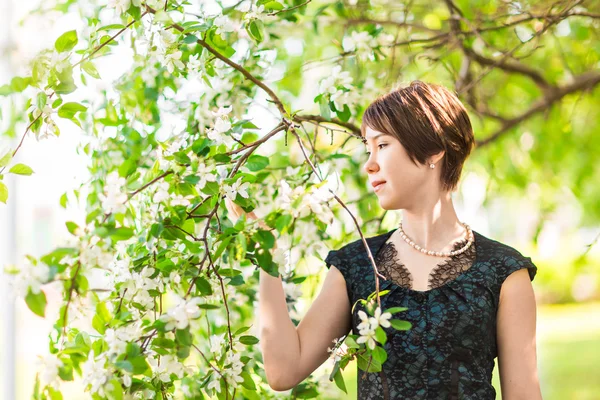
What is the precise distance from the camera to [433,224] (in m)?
1.65

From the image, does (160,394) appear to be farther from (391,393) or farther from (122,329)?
(391,393)

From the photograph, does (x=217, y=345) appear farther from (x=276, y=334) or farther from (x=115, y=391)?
(x=115, y=391)

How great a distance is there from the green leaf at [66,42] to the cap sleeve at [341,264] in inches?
29.3

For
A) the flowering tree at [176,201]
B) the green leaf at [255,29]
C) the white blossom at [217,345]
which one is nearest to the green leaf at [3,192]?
the flowering tree at [176,201]

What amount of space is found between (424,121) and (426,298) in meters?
0.39

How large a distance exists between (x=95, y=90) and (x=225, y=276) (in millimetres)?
936

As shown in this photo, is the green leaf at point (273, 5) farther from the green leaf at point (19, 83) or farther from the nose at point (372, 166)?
the green leaf at point (19, 83)

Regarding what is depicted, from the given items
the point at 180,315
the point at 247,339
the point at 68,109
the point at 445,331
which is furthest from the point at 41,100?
the point at 445,331

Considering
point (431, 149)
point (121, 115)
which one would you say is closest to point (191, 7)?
point (121, 115)

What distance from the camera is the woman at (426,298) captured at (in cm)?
152

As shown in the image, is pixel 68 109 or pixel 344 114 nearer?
pixel 68 109

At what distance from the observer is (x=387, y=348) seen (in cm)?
155

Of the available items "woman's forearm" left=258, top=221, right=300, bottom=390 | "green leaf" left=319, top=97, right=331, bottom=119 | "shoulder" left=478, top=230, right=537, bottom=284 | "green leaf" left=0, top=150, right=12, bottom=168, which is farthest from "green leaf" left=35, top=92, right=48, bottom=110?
"shoulder" left=478, top=230, right=537, bottom=284

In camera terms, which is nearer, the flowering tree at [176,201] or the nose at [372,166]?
the flowering tree at [176,201]
